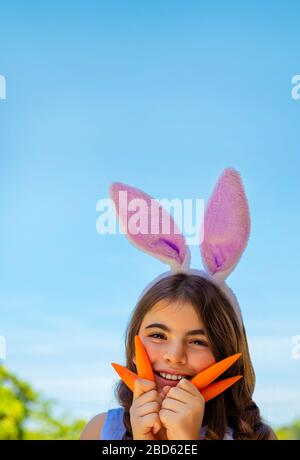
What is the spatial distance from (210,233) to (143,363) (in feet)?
1.30

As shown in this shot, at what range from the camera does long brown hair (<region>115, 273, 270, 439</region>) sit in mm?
1519

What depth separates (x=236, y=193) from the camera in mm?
1640

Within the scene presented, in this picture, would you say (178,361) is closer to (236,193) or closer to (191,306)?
(191,306)

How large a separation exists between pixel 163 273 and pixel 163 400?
0.36 m

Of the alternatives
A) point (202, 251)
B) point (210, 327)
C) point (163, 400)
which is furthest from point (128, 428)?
point (202, 251)

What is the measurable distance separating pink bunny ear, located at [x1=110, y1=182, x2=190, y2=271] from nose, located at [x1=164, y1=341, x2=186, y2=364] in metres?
0.23

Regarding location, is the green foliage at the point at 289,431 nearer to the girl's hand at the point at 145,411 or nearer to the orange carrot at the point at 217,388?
the orange carrot at the point at 217,388

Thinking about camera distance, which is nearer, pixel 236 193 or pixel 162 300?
pixel 162 300

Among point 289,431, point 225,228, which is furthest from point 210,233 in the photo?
point 289,431

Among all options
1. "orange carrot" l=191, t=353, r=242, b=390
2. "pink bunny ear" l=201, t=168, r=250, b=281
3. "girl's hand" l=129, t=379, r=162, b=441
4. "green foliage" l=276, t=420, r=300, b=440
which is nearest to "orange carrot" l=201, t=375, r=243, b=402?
"orange carrot" l=191, t=353, r=242, b=390

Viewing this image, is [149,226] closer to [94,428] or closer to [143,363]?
[143,363]

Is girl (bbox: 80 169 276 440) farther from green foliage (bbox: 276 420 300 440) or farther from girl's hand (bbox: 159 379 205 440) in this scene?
green foliage (bbox: 276 420 300 440)
